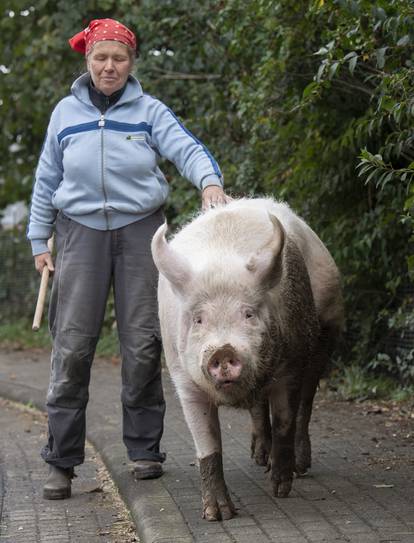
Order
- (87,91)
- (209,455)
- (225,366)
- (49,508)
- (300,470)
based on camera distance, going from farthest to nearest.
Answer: (87,91)
(300,470)
(49,508)
(209,455)
(225,366)

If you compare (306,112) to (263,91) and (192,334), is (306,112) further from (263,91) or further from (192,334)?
(192,334)

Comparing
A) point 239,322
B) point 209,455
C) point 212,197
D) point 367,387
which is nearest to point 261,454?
point 209,455

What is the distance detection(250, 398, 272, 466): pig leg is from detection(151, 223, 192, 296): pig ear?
1.60 metres

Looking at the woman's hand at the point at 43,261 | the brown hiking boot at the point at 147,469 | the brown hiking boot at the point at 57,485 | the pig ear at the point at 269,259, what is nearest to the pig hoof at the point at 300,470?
the brown hiking boot at the point at 147,469

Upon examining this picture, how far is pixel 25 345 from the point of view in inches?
661

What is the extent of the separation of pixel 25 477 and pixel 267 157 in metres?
3.88

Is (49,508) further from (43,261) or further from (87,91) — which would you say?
(87,91)

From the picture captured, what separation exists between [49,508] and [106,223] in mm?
1589

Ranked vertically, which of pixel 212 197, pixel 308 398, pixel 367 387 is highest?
pixel 212 197

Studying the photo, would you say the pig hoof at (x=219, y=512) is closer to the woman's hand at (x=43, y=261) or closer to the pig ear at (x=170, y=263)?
the pig ear at (x=170, y=263)

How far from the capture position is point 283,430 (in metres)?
5.86

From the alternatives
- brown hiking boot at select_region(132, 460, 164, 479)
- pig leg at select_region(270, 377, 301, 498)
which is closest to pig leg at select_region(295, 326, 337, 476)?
pig leg at select_region(270, 377, 301, 498)

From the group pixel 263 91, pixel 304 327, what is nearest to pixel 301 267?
pixel 304 327

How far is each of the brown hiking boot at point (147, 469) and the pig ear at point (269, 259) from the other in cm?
165
